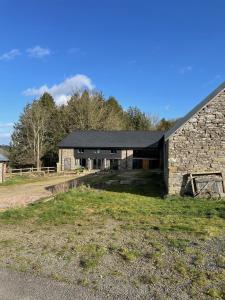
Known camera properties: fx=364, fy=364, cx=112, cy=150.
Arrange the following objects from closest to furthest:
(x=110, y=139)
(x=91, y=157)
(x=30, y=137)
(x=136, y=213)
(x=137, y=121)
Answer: (x=136, y=213), (x=91, y=157), (x=110, y=139), (x=30, y=137), (x=137, y=121)

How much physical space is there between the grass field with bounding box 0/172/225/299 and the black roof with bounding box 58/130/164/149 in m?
33.7

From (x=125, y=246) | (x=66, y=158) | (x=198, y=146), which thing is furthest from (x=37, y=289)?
(x=66, y=158)

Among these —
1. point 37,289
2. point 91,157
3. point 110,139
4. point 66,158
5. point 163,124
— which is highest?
point 163,124

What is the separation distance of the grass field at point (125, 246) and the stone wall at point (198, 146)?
2840 millimetres

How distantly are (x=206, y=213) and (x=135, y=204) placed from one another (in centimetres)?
398

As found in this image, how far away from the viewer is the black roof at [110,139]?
169 feet

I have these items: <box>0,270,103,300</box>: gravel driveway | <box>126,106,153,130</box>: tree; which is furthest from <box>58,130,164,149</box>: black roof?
<box>0,270,103,300</box>: gravel driveway

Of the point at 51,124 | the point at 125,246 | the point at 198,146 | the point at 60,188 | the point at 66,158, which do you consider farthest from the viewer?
the point at 51,124

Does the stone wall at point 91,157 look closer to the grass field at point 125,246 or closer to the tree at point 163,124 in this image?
the tree at point 163,124

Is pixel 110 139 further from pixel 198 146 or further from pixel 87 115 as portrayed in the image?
pixel 198 146

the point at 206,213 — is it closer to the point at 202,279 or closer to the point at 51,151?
the point at 202,279

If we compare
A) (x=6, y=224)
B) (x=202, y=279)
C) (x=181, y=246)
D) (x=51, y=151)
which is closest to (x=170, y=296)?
(x=202, y=279)

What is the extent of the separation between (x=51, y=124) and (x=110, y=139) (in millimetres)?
14276

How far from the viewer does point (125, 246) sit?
1031 cm
